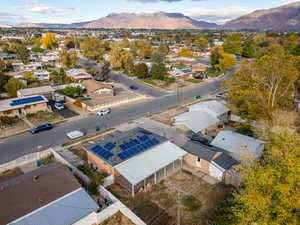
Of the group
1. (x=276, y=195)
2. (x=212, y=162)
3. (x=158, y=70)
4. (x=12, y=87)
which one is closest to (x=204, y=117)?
(x=212, y=162)

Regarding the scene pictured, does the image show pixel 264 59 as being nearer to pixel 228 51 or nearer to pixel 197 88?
pixel 197 88

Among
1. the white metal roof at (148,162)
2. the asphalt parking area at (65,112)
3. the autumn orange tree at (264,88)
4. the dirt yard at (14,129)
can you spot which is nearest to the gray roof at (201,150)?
the white metal roof at (148,162)

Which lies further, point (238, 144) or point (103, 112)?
point (103, 112)

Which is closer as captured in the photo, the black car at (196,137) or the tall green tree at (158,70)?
the black car at (196,137)

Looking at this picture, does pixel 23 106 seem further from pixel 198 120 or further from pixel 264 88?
pixel 264 88

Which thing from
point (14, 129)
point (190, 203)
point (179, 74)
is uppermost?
point (179, 74)

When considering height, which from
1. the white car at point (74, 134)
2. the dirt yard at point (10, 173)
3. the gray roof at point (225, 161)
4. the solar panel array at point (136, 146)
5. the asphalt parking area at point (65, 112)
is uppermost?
the solar panel array at point (136, 146)

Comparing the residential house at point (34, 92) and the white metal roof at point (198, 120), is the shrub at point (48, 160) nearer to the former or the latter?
the white metal roof at point (198, 120)

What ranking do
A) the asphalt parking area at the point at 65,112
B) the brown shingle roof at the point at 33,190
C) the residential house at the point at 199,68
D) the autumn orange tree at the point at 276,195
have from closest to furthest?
the autumn orange tree at the point at 276,195
the brown shingle roof at the point at 33,190
the asphalt parking area at the point at 65,112
the residential house at the point at 199,68
